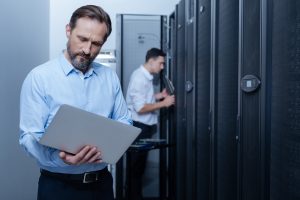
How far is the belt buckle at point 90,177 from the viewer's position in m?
1.26

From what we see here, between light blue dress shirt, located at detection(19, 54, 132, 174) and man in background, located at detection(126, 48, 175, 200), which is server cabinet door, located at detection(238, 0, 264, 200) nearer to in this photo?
light blue dress shirt, located at detection(19, 54, 132, 174)

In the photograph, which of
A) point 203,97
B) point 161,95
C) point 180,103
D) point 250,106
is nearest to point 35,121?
point 250,106

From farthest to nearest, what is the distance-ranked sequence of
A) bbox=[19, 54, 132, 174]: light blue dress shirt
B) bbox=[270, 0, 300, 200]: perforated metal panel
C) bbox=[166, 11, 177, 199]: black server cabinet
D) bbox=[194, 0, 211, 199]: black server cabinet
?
bbox=[166, 11, 177, 199]: black server cabinet
bbox=[194, 0, 211, 199]: black server cabinet
bbox=[19, 54, 132, 174]: light blue dress shirt
bbox=[270, 0, 300, 200]: perforated metal panel

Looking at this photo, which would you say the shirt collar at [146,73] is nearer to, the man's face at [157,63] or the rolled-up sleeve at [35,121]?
the man's face at [157,63]

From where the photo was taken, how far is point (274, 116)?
3.62ft

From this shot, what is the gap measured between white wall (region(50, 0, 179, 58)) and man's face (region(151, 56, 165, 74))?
47 centimetres

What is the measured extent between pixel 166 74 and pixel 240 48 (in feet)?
6.58

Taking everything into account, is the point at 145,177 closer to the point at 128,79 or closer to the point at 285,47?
the point at 128,79

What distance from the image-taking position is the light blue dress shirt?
1194mm

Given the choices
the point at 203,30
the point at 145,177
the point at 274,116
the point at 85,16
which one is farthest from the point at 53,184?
the point at 145,177

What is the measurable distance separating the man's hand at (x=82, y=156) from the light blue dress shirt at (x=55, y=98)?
0.33 feet

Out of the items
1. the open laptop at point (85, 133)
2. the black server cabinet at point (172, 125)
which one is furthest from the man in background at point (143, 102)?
the open laptop at point (85, 133)

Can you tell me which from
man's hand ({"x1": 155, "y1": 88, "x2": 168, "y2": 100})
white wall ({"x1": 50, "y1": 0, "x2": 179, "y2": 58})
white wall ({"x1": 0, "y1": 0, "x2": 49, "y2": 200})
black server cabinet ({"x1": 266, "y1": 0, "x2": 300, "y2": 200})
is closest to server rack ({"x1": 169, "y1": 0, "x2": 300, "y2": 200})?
black server cabinet ({"x1": 266, "y1": 0, "x2": 300, "y2": 200})

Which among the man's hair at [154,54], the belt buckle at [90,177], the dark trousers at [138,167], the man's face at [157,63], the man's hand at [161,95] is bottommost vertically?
the dark trousers at [138,167]
